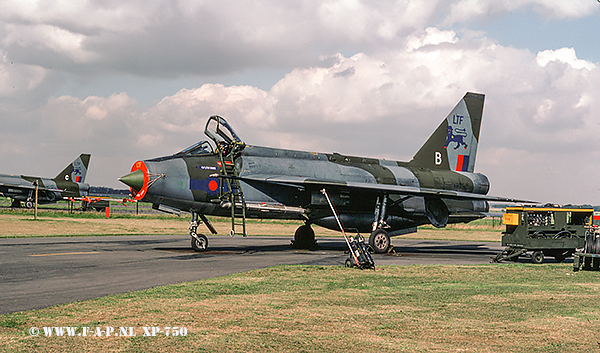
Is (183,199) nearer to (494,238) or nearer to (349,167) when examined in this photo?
(349,167)

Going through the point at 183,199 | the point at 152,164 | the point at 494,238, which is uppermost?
the point at 152,164

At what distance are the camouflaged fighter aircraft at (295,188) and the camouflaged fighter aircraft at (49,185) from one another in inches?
1867

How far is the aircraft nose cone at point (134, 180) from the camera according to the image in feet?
60.4

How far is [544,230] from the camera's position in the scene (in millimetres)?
17297

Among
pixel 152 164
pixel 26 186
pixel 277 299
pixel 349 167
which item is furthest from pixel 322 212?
pixel 26 186

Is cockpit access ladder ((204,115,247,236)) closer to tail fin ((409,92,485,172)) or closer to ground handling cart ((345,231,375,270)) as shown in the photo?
ground handling cart ((345,231,375,270))

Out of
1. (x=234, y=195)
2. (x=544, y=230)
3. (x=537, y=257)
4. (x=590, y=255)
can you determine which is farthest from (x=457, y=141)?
(x=590, y=255)

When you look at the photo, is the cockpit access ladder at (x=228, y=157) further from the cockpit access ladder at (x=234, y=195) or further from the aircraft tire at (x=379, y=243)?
the aircraft tire at (x=379, y=243)

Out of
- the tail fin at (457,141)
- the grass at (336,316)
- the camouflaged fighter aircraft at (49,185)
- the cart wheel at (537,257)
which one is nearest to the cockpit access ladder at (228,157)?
the grass at (336,316)

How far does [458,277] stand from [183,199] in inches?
415

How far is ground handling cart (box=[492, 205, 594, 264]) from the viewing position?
56.2 ft

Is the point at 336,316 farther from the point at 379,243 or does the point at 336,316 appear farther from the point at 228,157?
the point at 228,157

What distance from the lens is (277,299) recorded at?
9.01 metres

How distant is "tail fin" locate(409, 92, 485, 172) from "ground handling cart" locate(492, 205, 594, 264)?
29.7ft
